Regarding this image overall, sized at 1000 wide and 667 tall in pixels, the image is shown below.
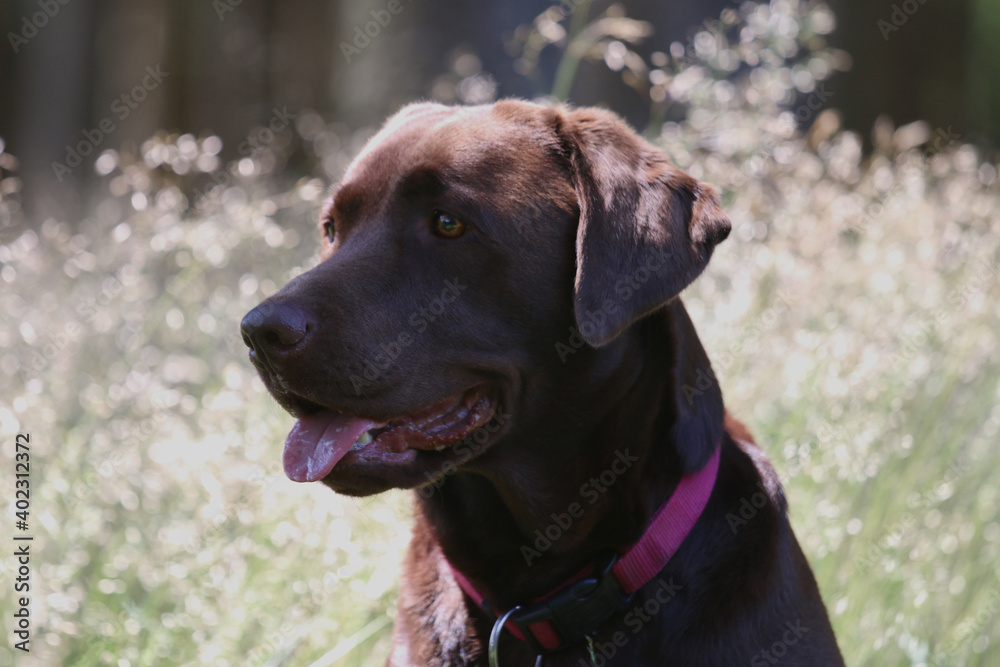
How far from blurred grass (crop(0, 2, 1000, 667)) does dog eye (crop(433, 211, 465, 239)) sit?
0.95m

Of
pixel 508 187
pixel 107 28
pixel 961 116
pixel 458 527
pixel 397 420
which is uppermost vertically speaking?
pixel 508 187

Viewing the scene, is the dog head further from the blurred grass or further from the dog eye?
the blurred grass

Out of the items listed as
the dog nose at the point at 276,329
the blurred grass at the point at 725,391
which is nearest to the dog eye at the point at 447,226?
the dog nose at the point at 276,329

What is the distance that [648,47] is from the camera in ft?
23.3

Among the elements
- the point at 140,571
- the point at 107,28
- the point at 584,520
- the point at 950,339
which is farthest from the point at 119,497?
the point at 107,28

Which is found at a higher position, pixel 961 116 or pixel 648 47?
pixel 648 47

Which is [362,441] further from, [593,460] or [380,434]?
[593,460]

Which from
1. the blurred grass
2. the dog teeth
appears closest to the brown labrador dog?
the dog teeth

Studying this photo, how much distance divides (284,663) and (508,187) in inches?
58.9

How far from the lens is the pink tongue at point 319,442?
6.57 ft

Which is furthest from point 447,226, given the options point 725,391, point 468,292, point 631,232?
point 725,391

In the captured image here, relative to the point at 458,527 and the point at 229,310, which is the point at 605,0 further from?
the point at 458,527

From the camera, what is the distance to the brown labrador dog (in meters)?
2.02

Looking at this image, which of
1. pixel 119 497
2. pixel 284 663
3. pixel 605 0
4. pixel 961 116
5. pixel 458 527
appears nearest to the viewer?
pixel 458 527
